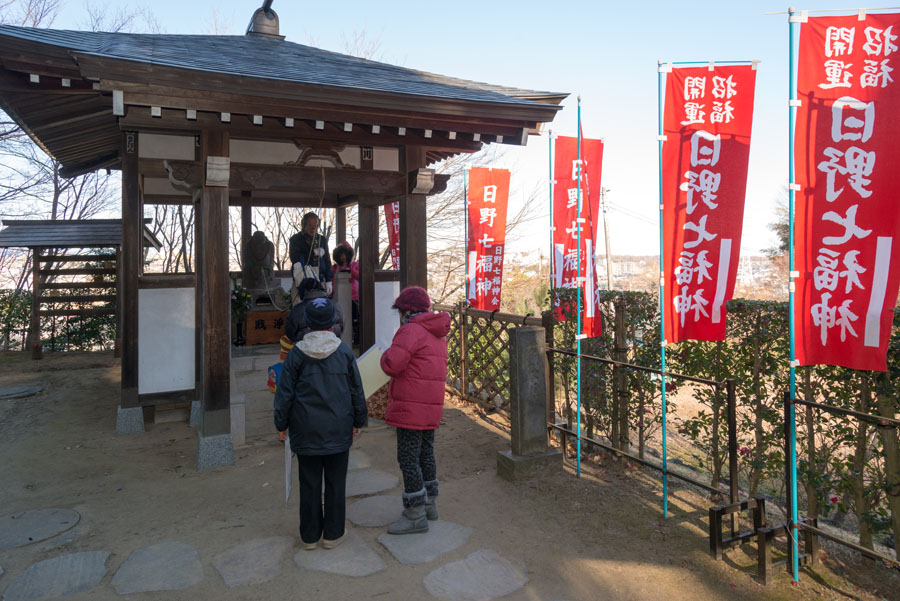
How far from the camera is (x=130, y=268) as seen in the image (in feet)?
22.1

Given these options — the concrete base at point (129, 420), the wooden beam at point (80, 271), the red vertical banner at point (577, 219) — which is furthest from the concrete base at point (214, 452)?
the wooden beam at point (80, 271)

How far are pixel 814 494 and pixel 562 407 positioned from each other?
133 inches

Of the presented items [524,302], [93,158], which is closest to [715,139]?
[93,158]

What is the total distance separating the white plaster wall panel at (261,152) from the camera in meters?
6.61

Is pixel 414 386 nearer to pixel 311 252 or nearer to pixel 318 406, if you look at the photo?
pixel 318 406

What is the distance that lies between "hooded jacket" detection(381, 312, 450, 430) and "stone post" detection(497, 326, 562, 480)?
1257 mm

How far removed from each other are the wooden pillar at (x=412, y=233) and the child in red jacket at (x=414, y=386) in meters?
2.48

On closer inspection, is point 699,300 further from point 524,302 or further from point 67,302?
point 524,302

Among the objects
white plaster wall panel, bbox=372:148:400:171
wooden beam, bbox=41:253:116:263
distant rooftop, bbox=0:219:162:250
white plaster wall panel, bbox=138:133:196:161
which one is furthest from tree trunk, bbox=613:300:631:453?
wooden beam, bbox=41:253:116:263

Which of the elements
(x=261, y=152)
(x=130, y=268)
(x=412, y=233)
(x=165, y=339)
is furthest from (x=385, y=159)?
(x=165, y=339)

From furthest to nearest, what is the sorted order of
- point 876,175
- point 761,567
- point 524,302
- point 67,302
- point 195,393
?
point 524,302 → point 67,302 → point 195,393 → point 761,567 → point 876,175

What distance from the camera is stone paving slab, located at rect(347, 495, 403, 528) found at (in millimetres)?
4219

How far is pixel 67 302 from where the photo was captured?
40.1 ft

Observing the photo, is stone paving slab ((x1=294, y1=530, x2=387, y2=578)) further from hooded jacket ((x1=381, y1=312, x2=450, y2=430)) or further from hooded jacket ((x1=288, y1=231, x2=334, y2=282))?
hooded jacket ((x1=288, y1=231, x2=334, y2=282))
